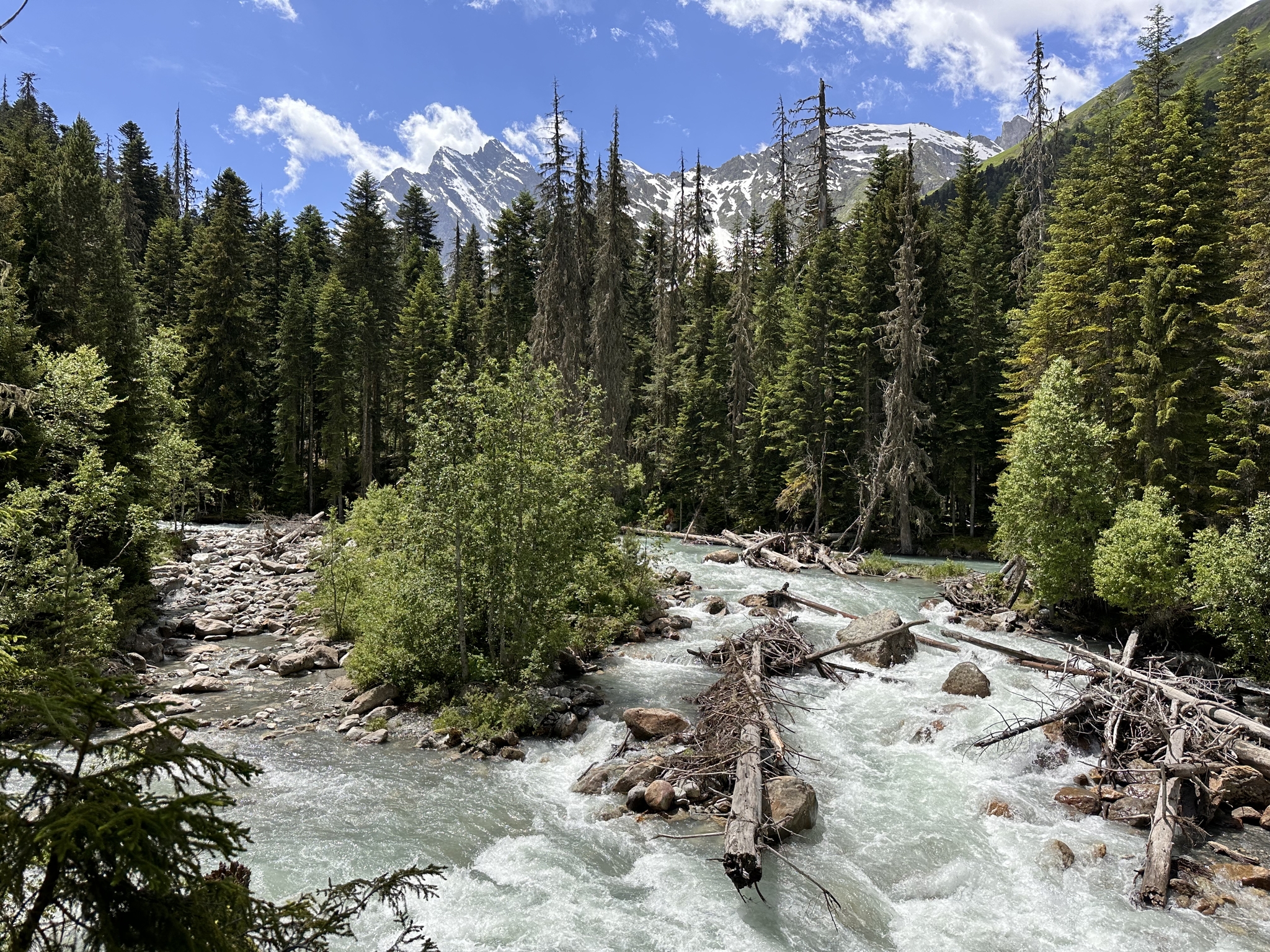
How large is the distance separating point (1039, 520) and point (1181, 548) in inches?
138

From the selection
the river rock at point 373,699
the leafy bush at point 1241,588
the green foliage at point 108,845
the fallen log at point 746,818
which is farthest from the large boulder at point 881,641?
the green foliage at point 108,845

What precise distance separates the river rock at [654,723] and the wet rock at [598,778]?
39.5 inches

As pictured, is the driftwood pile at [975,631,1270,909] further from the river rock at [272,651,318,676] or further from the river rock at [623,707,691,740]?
the river rock at [272,651,318,676]

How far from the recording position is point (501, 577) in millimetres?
14609

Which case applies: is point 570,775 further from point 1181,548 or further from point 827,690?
point 1181,548

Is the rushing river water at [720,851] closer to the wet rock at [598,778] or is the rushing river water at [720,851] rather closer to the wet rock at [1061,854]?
the wet rock at [1061,854]

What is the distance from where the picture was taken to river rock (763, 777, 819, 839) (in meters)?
9.70

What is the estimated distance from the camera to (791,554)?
104 ft

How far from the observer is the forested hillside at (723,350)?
58.2 ft

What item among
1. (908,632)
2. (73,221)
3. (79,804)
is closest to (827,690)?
(908,632)

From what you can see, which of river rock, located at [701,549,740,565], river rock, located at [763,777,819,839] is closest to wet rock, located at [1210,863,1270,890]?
river rock, located at [763,777,819,839]

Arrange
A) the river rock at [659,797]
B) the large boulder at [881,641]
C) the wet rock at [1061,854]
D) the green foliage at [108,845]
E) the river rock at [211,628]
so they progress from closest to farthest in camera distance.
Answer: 1. the green foliage at [108,845]
2. the wet rock at [1061,854]
3. the river rock at [659,797]
4. the large boulder at [881,641]
5. the river rock at [211,628]

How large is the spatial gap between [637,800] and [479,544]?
625cm

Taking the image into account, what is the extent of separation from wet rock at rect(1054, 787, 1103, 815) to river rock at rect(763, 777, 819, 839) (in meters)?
3.96
